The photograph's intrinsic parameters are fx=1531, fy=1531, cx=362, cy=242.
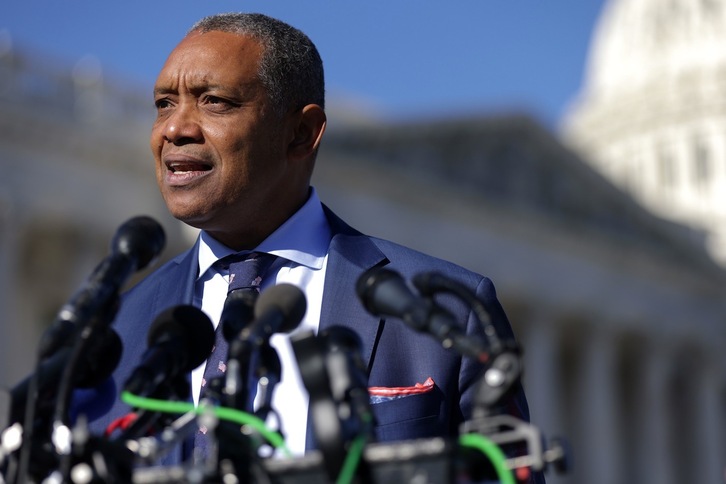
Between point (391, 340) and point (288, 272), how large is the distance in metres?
0.47

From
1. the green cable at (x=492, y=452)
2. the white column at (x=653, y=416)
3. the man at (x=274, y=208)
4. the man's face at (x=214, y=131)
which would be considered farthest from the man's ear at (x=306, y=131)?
the white column at (x=653, y=416)

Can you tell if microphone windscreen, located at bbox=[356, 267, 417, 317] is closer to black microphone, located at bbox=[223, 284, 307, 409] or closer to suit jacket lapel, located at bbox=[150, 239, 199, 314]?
black microphone, located at bbox=[223, 284, 307, 409]

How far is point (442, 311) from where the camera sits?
4.07 m

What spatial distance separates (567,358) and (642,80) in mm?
A: 46549

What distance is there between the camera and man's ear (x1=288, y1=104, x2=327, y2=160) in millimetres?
5387

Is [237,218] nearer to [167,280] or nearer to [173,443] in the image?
[167,280]

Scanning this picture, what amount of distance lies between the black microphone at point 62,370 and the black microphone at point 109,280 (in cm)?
9

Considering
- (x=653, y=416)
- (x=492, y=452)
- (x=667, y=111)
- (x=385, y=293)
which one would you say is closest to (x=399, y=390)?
(x=385, y=293)

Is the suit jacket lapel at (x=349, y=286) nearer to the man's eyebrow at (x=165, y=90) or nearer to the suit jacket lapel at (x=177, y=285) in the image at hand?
the suit jacket lapel at (x=177, y=285)

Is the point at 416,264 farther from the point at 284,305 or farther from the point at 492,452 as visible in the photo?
the point at 492,452

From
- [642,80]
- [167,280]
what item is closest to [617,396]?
[642,80]

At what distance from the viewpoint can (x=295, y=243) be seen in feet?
17.7

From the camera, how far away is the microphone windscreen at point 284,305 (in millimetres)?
4320

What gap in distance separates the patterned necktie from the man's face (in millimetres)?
167
